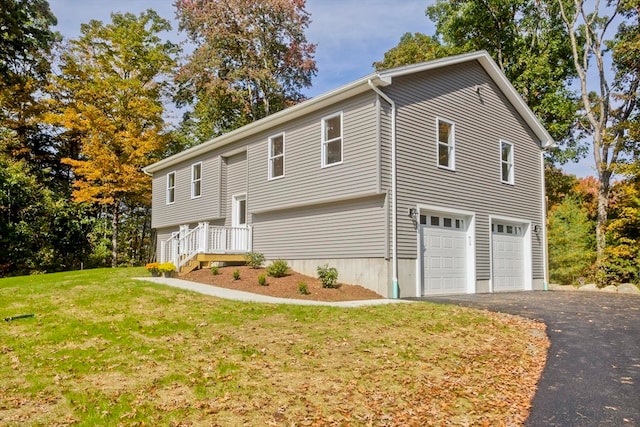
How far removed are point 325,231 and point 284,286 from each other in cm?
227

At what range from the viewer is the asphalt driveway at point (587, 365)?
460 cm

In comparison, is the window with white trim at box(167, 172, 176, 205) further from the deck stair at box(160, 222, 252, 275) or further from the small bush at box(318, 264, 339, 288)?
the small bush at box(318, 264, 339, 288)

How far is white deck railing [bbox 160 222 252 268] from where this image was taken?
15.6m

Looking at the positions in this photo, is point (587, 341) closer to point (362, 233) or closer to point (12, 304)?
point (362, 233)

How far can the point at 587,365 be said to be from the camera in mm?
6230

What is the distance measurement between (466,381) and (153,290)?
7.74m

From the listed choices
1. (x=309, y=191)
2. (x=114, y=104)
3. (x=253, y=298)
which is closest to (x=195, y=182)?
(x=309, y=191)

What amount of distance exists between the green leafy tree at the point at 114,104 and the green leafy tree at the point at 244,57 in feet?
7.23

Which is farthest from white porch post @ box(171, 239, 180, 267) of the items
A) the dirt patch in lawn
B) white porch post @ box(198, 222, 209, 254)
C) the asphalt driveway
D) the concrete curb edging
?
the asphalt driveway

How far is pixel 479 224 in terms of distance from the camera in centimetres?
1470

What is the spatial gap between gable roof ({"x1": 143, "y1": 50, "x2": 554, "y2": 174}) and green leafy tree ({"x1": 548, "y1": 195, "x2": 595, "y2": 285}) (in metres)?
4.82

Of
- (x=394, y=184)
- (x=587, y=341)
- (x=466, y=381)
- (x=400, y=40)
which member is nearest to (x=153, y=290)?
(x=394, y=184)

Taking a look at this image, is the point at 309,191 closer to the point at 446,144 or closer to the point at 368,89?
the point at 368,89

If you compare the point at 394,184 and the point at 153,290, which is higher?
the point at 394,184
